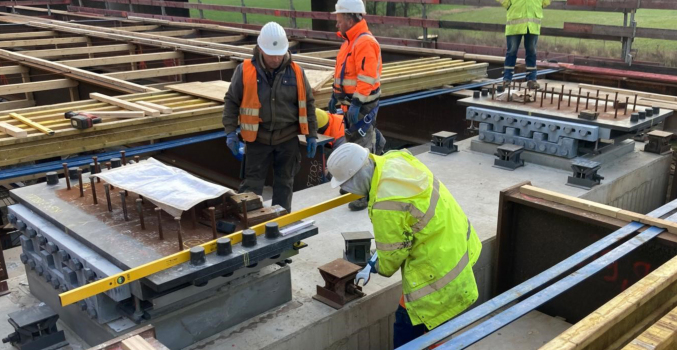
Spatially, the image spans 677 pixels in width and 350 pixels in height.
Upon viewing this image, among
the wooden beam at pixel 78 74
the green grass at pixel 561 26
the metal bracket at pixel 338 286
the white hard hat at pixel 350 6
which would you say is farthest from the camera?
the green grass at pixel 561 26

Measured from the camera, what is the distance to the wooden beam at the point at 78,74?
7730 millimetres

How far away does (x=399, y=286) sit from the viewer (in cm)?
442

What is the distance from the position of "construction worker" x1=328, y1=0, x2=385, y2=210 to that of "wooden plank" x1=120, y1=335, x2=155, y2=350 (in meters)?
3.25

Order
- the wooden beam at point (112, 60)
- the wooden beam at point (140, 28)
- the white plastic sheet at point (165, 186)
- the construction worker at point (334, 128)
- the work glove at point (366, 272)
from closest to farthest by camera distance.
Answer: the white plastic sheet at point (165, 186) < the work glove at point (366, 272) < the construction worker at point (334, 128) < the wooden beam at point (112, 60) < the wooden beam at point (140, 28)

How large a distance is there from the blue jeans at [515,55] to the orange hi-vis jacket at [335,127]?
375 cm

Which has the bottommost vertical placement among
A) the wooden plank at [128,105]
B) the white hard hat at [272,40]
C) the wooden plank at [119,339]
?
the wooden plank at [119,339]

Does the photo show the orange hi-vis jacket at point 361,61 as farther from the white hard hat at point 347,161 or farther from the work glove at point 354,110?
the white hard hat at point 347,161

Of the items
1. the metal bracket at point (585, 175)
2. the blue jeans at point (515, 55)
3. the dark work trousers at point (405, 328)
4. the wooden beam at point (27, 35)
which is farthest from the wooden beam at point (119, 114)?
the wooden beam at point (27, 35)

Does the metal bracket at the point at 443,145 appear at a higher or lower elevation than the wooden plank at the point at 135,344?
lower

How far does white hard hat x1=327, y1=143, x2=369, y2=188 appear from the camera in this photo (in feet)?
11.0

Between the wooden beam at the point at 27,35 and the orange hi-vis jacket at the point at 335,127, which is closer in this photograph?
the orange hi-vis jacket at the point at 335,127

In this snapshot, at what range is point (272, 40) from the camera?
4680mm

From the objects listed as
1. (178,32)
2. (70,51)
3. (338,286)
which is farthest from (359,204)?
Answer: (178,32)

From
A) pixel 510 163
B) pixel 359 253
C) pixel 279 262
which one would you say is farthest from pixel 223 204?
pixel 510 163
